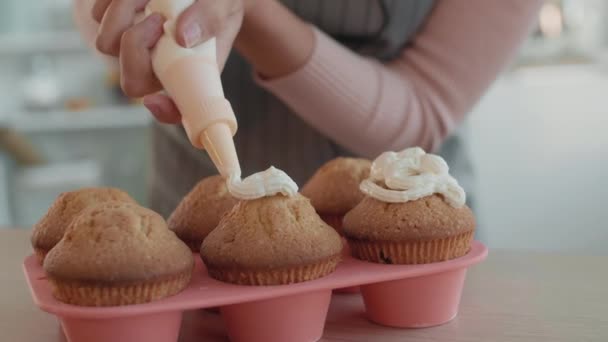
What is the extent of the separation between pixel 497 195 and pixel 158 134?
115 cm

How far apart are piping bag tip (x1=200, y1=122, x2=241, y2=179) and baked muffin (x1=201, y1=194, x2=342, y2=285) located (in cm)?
3

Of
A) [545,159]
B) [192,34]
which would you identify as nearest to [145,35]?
[192,34]

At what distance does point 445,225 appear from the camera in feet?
2.35

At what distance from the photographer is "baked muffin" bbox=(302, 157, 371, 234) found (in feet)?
2.75

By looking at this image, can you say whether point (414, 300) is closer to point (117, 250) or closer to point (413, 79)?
point (117, 250)

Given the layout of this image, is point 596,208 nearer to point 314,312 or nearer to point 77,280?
point 314,312

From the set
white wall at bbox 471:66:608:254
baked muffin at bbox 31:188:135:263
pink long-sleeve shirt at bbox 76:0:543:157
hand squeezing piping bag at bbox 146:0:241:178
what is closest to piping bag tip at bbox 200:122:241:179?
hand squeezing piping bag at bbox 146:0:241:178

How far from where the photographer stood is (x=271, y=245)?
67 cm

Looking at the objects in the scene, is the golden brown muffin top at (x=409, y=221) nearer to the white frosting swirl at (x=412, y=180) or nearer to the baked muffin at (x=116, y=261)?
the white frosting swirl at (x=412, y=180)

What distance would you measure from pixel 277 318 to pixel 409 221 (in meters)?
0.14

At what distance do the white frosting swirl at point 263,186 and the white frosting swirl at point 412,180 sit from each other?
0.09m

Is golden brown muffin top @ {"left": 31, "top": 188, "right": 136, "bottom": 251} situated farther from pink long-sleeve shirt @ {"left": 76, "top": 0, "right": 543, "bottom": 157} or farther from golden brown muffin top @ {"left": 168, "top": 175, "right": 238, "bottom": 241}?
pink long-sleeve shirt @ {"left": 76, "top": 0, "right": 543, "bottom": 157}

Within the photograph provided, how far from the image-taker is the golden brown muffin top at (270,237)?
2.16 ft

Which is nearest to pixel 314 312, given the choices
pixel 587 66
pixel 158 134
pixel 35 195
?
pixel 158 134
